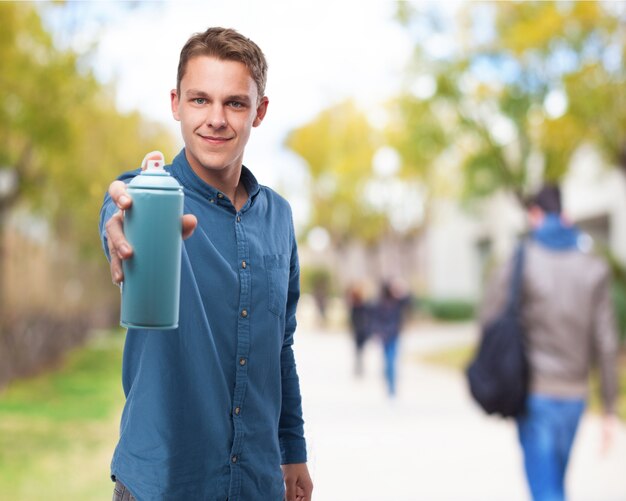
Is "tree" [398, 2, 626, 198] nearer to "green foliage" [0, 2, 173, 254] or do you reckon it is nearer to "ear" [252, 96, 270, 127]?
"green foliage" [0, 2, 173, 254]

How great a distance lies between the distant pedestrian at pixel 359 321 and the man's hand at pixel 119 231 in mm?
17108

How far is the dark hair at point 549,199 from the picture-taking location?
15.9 feet

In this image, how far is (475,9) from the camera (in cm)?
2156

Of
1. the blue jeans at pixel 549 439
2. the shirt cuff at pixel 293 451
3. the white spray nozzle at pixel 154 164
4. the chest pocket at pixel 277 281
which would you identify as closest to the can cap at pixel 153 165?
the white spray nozzle at pixel 154 164

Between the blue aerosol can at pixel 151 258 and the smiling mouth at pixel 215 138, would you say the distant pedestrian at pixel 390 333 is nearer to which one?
the smiling mouth at pixel 215 138

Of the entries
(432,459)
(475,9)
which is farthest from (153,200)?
(475,9)

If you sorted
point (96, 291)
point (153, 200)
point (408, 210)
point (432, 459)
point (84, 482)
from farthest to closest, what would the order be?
point (408, 210)
point (96, 291)
point (432, 459)
point (84, 482)
point (153, 200)

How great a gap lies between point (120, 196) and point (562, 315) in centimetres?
326

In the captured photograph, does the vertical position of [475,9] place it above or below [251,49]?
above

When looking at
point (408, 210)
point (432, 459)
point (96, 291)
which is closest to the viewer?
point (432, 459)

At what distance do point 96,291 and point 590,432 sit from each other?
26933 mm

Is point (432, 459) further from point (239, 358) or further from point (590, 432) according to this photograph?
point (239, 358)

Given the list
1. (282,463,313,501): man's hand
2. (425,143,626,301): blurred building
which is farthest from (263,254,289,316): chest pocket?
(425,143,626,301): blurred building

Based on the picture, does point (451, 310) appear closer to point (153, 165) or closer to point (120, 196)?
point (153, 165)
